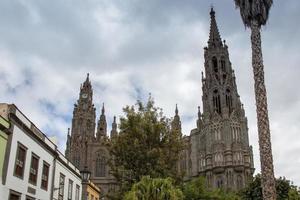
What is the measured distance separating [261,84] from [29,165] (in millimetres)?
13107

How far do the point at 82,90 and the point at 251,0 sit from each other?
264 feet

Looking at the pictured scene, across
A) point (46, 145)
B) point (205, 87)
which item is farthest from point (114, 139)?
point (205, 87)

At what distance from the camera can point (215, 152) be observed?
7319 cm

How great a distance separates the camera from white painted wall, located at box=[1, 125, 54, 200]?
1865 centimetres

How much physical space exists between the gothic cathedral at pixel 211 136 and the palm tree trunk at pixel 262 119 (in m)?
47.0

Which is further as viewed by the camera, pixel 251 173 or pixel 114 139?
pixel 251 173

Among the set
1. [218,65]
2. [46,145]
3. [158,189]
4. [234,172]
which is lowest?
[158,189]

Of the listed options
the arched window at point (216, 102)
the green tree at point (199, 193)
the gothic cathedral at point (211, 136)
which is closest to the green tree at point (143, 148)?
the green tree at point (199, 193)

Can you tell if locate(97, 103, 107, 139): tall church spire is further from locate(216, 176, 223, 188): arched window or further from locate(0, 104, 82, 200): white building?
locate(0, 104, 82, 200): white building

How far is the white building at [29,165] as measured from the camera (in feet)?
61.6

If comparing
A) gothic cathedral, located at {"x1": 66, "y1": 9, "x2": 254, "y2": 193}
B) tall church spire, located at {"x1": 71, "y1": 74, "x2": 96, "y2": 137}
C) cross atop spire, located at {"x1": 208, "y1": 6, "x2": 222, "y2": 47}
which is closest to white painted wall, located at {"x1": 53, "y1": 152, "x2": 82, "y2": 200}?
gothic cathedral, located at {"x1": 66, "y1": 9, "x2": 254, "y2": 193}

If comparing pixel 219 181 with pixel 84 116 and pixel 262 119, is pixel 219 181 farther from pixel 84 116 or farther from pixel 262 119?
pixel 262 119

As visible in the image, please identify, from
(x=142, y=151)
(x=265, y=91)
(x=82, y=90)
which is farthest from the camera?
(x=82, y=90)

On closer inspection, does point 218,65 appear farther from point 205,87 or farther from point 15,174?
point 15,174
